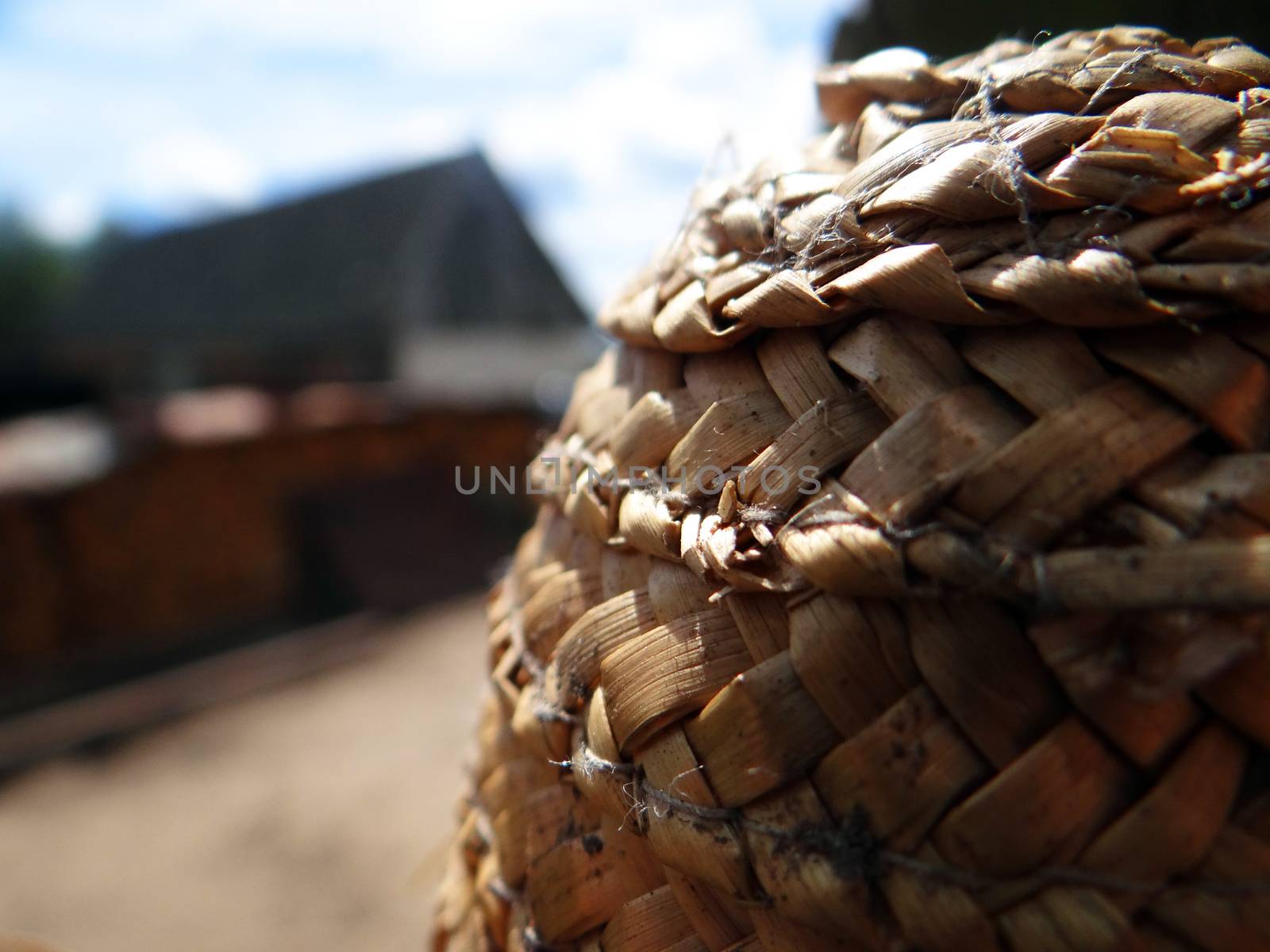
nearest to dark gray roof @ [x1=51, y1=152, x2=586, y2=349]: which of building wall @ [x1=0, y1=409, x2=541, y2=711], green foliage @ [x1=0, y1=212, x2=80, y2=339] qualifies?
building wall @ [x1=0, y1=409, x2=541, y2=711]

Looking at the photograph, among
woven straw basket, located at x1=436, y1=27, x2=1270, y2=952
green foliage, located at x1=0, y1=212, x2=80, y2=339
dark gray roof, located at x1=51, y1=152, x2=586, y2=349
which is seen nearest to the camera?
woven straw basket, located at x1=436, y1=27, x2=1270, y2=952

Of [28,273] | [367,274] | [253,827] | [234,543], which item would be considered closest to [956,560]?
[253,827]

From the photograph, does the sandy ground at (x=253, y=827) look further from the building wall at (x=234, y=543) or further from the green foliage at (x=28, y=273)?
the green foliage at (x=28, y=273)

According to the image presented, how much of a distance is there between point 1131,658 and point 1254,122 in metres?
0.35

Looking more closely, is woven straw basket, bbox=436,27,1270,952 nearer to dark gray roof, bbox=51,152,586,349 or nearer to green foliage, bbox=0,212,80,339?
dark gray roof, bbox=51,152,586,349

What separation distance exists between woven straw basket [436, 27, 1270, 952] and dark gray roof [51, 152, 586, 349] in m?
11.5

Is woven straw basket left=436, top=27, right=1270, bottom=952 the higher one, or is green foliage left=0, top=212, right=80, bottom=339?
green foliage left=0, top=212, right=80, bottom=339

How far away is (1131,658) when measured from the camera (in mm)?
458

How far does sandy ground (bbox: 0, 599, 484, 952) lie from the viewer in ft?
7.16

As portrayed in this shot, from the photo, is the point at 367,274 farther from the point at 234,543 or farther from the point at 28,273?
the point at 28,273

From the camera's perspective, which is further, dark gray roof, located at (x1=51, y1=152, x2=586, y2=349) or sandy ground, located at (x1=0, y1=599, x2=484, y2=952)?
dark gray roof, located at (x1=51, y1=152, x2=586, y2=349)

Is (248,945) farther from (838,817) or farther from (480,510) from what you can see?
(480,510)

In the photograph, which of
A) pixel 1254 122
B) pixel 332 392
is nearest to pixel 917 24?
pixel 1254 122

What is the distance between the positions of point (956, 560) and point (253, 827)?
2698mm
